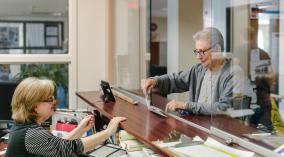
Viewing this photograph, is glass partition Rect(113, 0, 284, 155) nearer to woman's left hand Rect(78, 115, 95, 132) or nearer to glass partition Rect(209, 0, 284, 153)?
glass partition Rect(209, 0, 284, 153)

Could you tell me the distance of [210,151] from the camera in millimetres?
1466

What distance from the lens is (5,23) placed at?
3.96m

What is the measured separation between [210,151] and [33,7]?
310 centimetres

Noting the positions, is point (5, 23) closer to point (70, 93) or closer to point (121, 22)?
point (70, 93)

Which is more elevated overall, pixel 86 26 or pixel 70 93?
pixel 86 26

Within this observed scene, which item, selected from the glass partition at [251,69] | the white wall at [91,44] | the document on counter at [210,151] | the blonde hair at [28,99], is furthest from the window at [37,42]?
the document on counter at [210,151]

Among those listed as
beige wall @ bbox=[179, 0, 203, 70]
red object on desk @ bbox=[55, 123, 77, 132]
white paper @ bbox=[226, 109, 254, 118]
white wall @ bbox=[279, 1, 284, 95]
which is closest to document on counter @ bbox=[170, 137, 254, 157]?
white paper @ bbox=[226, 109, 254, 118]

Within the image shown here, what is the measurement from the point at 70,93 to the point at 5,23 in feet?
3.21

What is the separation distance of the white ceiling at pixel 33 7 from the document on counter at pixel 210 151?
2836mm

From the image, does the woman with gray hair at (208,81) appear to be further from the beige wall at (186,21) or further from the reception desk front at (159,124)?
the beige wall at (186,21)

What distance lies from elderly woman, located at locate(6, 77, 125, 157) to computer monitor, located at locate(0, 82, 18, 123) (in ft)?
5.27

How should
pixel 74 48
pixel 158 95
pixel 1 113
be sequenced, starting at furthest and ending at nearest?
pixel 74 48 < pixel 1 113 < pixel 158 95

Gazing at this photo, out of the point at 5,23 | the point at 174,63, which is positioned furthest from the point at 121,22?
the point at 5,23

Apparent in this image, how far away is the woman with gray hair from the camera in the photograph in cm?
201
